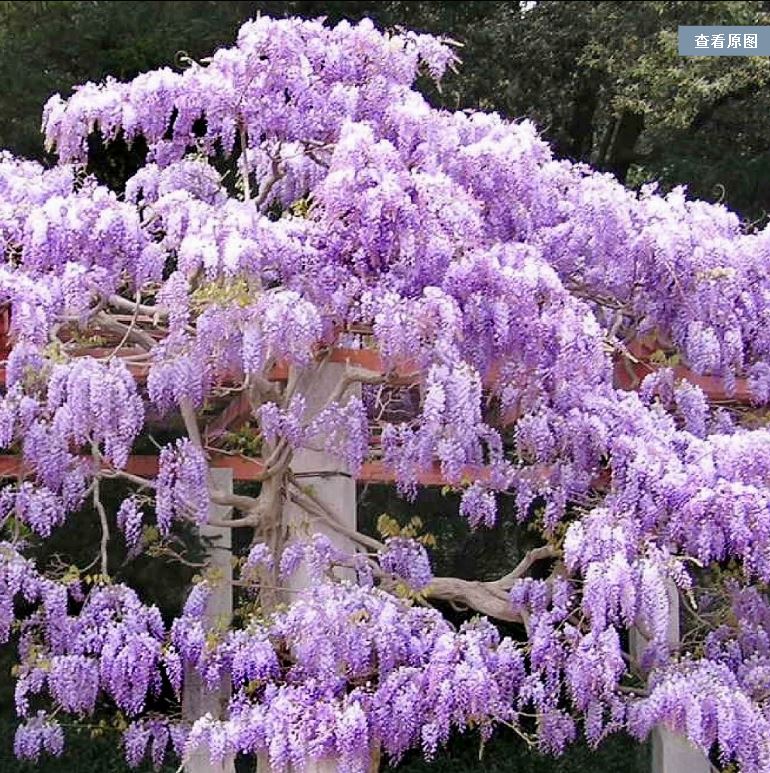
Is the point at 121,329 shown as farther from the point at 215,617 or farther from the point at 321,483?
the point at 215,617

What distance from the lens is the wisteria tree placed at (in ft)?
16.4

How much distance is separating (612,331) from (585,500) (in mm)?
830

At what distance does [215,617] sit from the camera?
19.4ft

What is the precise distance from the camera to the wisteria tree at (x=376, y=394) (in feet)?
16.4

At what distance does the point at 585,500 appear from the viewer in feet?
17.7

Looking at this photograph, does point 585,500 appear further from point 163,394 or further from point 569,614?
point 163,394

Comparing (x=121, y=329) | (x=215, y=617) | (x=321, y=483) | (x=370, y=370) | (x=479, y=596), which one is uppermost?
(x=121, y=329)

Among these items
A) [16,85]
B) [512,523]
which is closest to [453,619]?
[512,523]

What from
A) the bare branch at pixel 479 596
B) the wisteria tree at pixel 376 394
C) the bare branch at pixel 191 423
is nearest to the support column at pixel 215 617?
the wisteria tree at pixel 376 394

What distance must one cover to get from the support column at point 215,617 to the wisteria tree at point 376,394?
0.36 ft

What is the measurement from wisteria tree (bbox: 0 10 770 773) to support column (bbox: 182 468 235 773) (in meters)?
0.11

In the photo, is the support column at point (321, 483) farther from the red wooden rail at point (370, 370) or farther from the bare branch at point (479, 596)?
the bare branch at point (479, 596)

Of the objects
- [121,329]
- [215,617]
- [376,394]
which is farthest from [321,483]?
[121,329]

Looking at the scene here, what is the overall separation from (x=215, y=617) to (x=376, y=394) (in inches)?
42.2
